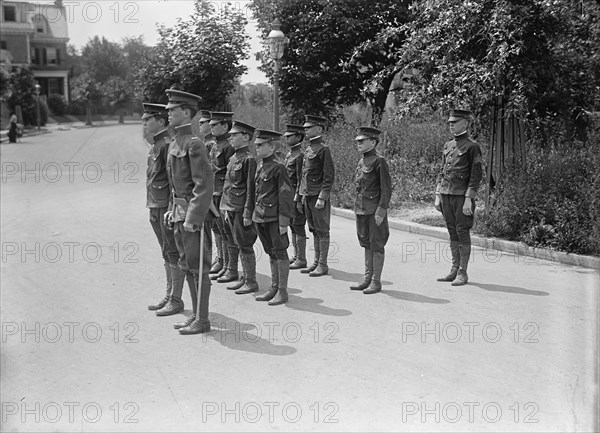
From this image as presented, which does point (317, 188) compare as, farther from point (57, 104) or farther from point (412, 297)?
point (57, 104)

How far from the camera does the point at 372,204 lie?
8125mm

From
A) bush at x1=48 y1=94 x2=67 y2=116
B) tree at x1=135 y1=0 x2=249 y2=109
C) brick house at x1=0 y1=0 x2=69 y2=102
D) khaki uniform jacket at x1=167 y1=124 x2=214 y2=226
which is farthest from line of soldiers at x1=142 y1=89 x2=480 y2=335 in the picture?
bush at x1=48 y1=94 x2=67 y2=116

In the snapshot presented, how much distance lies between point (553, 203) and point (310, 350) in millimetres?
5435

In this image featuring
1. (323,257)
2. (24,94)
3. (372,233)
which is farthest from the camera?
(24,94)

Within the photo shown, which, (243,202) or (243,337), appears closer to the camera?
(243,337)

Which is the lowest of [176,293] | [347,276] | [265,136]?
[347,276]

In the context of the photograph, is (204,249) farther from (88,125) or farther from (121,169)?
(88,125)

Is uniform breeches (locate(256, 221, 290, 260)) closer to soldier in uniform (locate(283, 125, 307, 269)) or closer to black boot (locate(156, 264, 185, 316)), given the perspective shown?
black boot (locate(156, 264, 185, 316))

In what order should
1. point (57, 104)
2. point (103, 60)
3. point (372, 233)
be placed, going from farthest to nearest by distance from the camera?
point (103, 60) → point (57, 104) → point (372, 233)

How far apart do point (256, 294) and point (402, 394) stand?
321 cm

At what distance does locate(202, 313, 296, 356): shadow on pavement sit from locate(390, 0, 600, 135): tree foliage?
18.5 ft

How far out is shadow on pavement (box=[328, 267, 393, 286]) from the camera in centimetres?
855

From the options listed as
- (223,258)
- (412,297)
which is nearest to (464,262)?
(412,297)

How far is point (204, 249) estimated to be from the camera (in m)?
6.57
